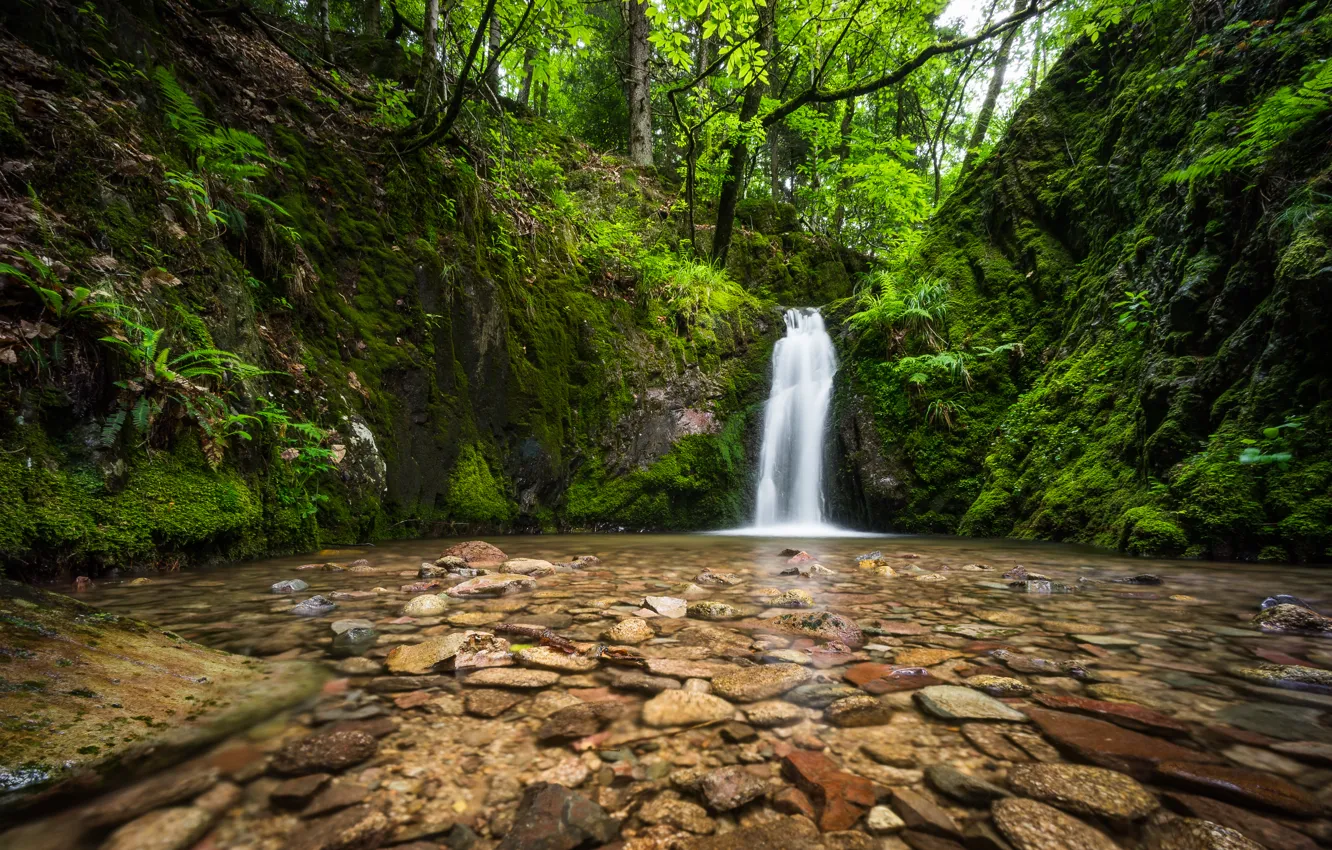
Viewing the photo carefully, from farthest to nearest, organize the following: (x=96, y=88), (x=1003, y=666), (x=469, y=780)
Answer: (x=96, y=88) → (x=1003, y=666) → (x=469, y=780)

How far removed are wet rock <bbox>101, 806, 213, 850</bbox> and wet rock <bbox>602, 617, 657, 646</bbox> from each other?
4.02 feet

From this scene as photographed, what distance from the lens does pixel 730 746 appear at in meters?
1.24

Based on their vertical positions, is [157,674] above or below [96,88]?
below

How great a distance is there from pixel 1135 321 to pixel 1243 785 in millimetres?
5886

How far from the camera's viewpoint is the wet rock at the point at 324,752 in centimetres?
109

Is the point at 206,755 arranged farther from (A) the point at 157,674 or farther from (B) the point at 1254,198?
(B) the point at 1254,198

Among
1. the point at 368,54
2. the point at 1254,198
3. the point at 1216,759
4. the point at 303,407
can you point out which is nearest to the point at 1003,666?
the point at 1216,759

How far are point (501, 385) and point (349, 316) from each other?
5.31 ft

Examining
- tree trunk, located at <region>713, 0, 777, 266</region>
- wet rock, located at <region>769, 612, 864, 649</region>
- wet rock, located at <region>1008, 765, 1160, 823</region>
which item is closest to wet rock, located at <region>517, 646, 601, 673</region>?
wet rock, located at <region>769, 612, 864, 649</region>

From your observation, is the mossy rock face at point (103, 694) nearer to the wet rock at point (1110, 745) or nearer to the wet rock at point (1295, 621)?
the wet rock at point (1110, 745)

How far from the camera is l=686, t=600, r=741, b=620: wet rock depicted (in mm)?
2318

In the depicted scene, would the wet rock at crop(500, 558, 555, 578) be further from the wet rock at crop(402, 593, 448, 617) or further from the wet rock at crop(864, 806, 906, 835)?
the wet rock at crop(864, 806, 906, 835)

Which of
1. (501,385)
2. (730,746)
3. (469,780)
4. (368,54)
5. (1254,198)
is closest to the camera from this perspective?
(469,780)

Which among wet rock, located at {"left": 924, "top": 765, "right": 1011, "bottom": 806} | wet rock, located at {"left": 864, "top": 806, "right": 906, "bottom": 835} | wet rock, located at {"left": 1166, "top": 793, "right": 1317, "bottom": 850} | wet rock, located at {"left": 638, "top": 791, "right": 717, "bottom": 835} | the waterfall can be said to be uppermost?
the waterfall
